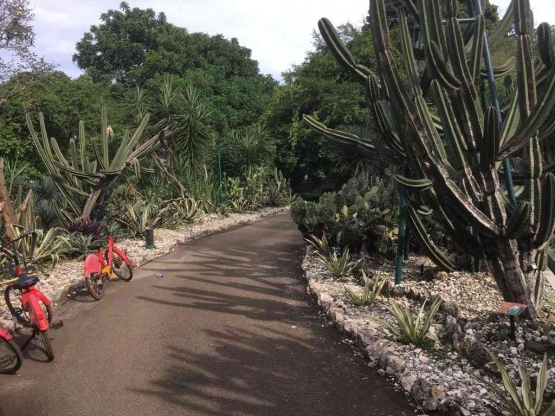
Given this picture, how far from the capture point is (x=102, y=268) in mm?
7266

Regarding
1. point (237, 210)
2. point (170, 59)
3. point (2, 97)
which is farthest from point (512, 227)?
point (170, 59)

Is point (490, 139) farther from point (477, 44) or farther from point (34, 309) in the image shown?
point (34, 309)

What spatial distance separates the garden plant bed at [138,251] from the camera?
6836 millimetres

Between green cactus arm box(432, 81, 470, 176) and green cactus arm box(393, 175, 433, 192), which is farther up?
green cactus arm box(432, 81, 470, 176)

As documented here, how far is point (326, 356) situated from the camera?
4.86m

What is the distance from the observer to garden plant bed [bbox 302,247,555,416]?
12.0 ft

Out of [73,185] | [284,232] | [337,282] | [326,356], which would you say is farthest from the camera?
[284,232]

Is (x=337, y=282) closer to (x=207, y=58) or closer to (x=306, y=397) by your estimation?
(x=306, y=397)

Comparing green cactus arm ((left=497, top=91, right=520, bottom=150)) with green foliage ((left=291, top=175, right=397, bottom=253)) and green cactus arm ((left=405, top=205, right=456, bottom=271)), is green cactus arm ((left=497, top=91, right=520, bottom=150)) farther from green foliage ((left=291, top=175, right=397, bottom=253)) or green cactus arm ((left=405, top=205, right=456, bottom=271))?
green foliage ((left=291, top=175, right=397, bottom=253))

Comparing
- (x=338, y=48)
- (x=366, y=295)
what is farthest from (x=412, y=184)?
(x=338, y=48)

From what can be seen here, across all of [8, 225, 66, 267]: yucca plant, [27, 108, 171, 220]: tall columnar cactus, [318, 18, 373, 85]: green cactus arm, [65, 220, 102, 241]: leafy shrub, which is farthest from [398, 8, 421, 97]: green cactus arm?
[27, 108, 171, 220]: tall columnar cactus

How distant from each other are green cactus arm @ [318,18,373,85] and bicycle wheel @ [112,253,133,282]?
15.5ft

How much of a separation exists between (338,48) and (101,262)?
4.54 m

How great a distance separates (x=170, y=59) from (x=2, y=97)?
19246 mm
